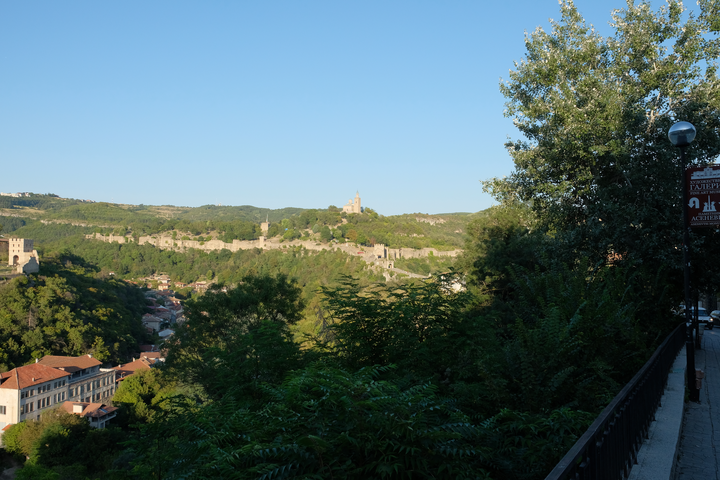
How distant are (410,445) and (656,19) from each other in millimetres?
13073

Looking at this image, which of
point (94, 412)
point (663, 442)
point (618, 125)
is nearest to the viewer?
point (663, 442)

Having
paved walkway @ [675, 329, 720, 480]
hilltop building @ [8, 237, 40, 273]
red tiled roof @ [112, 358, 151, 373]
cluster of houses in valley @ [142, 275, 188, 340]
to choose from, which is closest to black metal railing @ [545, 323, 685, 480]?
paved walkway @ [675, 329, 720, 480]

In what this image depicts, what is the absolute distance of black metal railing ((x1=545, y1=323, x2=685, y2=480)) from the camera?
2.29 meters

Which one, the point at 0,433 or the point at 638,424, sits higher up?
the point at 638,424

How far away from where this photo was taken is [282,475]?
2.67m

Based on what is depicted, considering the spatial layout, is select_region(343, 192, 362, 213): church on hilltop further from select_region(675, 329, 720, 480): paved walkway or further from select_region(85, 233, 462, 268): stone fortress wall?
select_region(675, 329, 720, 480): paved walkway

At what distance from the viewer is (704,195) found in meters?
6.65

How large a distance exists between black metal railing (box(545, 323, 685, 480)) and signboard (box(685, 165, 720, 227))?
270 centimetres

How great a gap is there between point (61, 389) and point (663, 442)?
43259mm

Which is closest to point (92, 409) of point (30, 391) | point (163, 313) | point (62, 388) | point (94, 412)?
point (94, 412)

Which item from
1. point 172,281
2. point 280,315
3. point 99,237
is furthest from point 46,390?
point 99,237

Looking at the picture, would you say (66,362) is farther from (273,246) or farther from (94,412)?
(273,246)

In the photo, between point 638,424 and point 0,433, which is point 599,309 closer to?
point 638,424

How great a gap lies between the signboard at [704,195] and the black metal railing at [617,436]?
2704 millimetres
